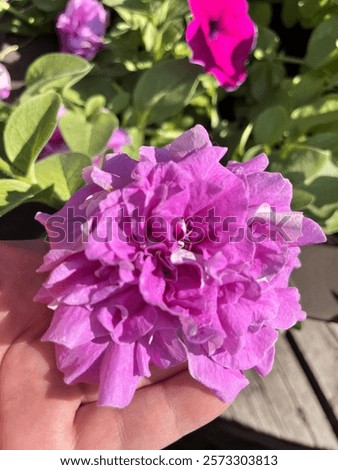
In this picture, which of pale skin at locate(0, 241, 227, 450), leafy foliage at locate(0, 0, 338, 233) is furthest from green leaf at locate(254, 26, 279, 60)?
pale skin at locate(0, 241, 227, 450)

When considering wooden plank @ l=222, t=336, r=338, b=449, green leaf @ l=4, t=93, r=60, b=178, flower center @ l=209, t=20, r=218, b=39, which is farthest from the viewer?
wooden plank @ l=222, t=336, r=338, b=449

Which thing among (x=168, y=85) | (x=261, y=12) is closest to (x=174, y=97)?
(x=168, y=85)

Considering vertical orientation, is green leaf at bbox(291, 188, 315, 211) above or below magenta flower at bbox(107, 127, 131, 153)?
below

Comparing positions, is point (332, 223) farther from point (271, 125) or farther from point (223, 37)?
point (223, 37)

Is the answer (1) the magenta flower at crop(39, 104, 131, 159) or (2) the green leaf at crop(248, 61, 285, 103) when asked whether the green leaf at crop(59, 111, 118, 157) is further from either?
(2) the green leaf at crop(248, 61, 285, 103)

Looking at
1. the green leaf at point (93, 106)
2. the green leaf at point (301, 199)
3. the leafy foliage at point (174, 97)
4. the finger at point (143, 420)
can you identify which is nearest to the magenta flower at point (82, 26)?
the leafy foliage at point (174, 97)

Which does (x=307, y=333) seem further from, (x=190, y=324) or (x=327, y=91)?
(x=190, y=324)
